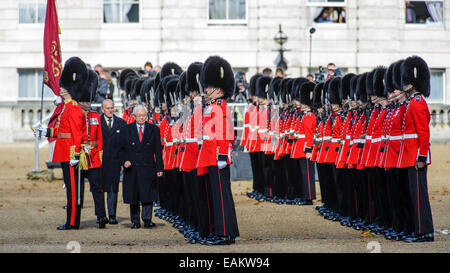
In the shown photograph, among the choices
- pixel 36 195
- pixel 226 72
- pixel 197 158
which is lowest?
pixel 36 195

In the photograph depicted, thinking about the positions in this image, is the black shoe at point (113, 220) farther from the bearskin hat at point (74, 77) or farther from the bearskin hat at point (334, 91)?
the bearskin hat at point (334, 91)

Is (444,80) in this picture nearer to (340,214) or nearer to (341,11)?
(341,11)

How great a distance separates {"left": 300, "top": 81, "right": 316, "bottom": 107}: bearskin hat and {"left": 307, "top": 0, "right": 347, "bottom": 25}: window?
1503 cm

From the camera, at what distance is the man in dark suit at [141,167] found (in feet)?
35.8

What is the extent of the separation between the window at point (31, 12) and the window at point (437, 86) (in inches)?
504

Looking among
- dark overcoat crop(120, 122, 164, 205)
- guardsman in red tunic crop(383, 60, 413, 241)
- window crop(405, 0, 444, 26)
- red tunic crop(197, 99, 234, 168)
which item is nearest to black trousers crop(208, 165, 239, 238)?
red tunic crop(197, 99, 234, 168)

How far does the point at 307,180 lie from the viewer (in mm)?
13398

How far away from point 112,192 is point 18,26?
17941 millimetres

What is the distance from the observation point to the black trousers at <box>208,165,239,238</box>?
9117 mm

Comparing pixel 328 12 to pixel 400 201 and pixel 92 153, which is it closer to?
pixel 92 153
